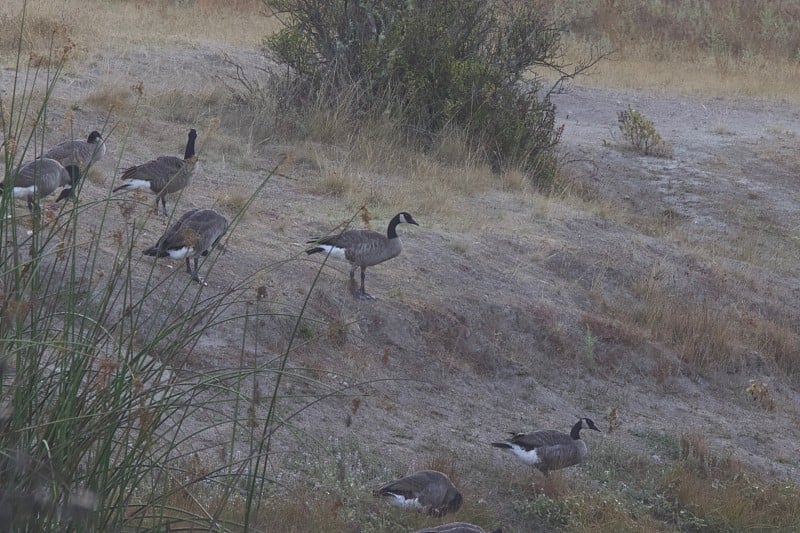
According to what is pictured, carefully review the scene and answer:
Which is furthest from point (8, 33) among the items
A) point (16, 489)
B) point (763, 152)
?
point (16, 489)

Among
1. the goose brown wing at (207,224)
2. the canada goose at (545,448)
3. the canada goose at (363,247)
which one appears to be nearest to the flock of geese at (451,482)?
the canada goose at (545,448)

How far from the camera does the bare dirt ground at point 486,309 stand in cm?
874

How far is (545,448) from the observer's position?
26.9 ft

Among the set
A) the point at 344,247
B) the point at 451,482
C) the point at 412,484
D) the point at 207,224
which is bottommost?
the point at 451,482

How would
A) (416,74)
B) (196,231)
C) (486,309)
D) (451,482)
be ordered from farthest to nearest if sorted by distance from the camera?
(416,74) → (486,309) → (196,231) → (451,482)

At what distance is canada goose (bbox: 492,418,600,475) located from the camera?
820 centimetres

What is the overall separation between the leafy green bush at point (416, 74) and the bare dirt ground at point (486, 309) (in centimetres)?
137

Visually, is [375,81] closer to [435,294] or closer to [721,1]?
[435,294]

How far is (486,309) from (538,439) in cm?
243

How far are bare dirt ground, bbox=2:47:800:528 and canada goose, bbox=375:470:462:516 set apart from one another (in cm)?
55

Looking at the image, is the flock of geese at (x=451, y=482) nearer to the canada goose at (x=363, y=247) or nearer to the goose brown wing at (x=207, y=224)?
the canada goose at (x=363, y=247)

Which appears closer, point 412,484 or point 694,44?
point 412,484

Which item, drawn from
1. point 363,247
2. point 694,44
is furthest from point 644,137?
point 694,44

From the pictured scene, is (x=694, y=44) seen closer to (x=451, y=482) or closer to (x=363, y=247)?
(x=363, y=247)
